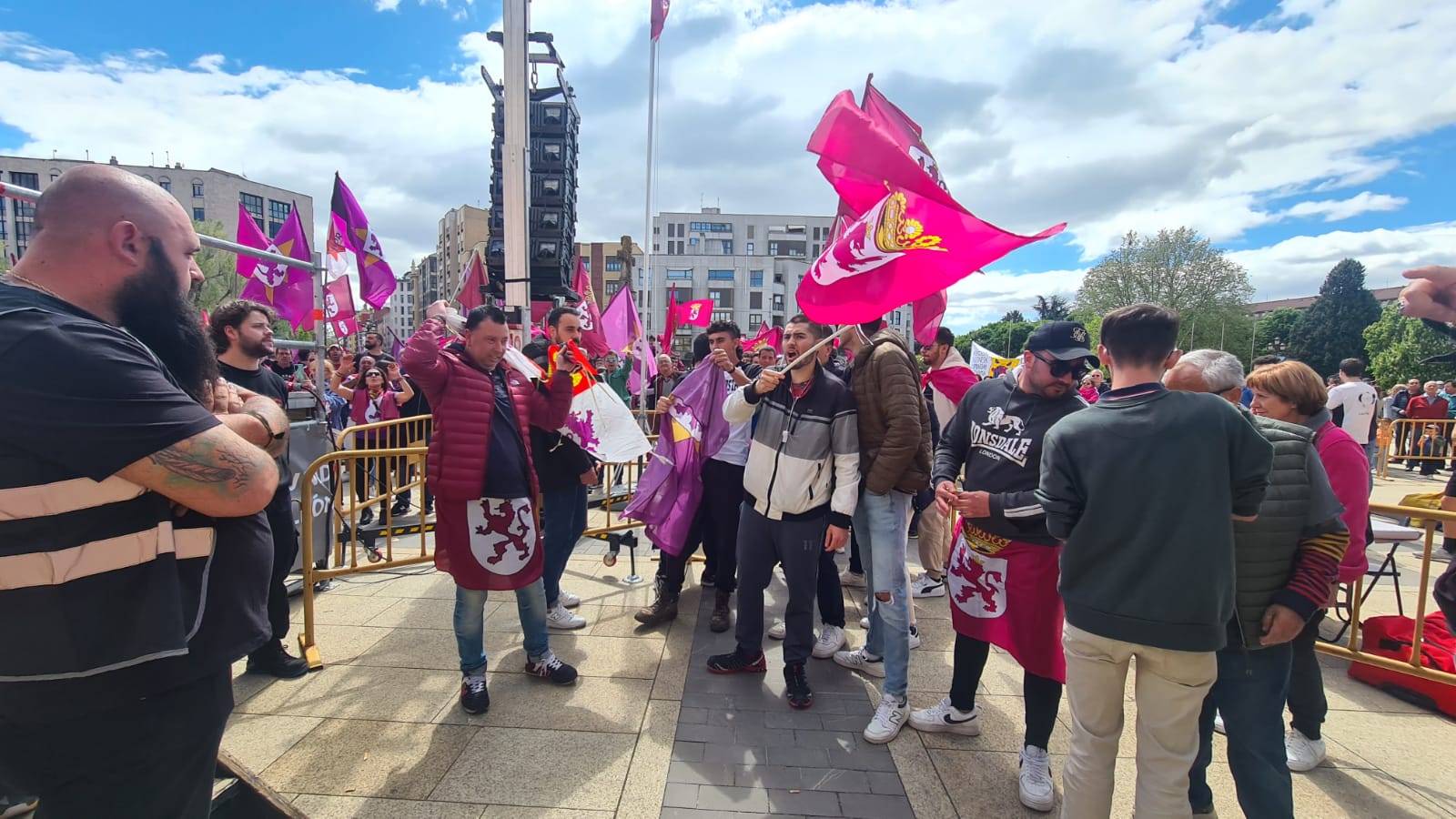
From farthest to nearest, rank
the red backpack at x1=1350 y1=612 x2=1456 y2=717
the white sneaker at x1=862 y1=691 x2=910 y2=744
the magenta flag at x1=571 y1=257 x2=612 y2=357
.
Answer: the magenta flag at x1=571 y1=257 x2=612 y2=357 → the red backpack at x1=1350 y1=612 x2=1456 y2=717 → the white sneaker at x1=862 y1=691 x2=910 y2=744

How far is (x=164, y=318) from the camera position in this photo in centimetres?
150

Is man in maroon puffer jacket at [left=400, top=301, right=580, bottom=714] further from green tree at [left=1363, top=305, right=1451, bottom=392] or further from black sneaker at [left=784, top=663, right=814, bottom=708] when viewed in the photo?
green tree at [left=1363, top=305, right=1451, bottom=392]

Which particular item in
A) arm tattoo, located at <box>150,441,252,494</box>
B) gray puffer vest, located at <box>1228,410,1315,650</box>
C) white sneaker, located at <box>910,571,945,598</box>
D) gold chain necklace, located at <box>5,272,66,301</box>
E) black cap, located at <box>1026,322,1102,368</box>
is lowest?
white sneaker, located at <box>910,571,945,598</box>

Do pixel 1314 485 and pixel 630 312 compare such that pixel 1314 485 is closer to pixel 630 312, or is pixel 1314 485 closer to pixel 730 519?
pixel 730 519

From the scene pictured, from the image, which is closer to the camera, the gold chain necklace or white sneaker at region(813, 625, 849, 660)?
the gold chain necklace

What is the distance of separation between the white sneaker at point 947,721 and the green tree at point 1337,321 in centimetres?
6401

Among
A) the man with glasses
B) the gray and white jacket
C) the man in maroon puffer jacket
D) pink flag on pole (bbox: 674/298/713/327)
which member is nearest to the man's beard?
the man in maroon puffer jacket

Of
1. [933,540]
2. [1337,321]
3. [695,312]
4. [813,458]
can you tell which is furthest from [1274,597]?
[1337,321]

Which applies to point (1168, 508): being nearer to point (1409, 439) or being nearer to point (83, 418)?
point (83, 418)

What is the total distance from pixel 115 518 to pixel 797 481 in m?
2.61

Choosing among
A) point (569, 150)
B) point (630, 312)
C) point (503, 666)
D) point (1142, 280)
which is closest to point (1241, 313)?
point (1142, 280)

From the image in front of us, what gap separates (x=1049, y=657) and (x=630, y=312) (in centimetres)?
587

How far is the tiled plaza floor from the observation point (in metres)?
2.65

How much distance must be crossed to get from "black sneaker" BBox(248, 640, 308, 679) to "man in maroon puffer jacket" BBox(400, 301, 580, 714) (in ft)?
3.48
